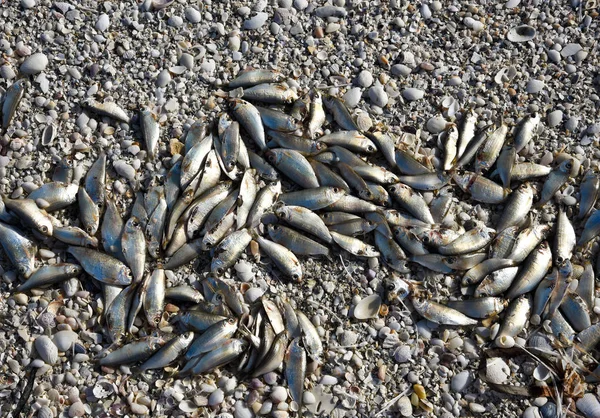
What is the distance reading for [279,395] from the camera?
3303 millimetres

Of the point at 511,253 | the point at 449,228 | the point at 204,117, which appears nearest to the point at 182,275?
the point at 204,117

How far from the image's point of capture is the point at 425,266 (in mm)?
3602

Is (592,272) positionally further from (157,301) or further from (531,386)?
(157,301)

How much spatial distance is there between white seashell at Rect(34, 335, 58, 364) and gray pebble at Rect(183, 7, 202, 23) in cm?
222

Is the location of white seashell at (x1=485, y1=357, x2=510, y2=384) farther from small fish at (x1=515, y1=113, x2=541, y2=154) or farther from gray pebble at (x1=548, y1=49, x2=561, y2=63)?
gray pebble at (x1=548, y1=49, x2=561, y2=63)

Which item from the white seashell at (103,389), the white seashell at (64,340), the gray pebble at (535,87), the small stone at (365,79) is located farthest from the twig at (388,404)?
the gray pebble at (535,87)

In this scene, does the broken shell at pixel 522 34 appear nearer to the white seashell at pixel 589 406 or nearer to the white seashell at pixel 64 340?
the white seashell at pixel 589 406

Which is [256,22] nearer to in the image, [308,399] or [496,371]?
[308,399]

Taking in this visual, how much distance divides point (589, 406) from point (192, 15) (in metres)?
3.36

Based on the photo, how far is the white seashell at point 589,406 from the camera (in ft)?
10.9

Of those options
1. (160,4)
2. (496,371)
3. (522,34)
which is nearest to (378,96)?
(522,34)

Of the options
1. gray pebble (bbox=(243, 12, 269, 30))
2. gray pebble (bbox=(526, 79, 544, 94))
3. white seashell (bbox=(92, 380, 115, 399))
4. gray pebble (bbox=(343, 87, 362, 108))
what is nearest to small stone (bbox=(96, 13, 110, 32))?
gray pebble (bbox=(243, 12, 269, 30))

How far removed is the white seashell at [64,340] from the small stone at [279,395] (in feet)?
3.67

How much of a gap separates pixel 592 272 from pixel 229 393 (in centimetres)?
216
